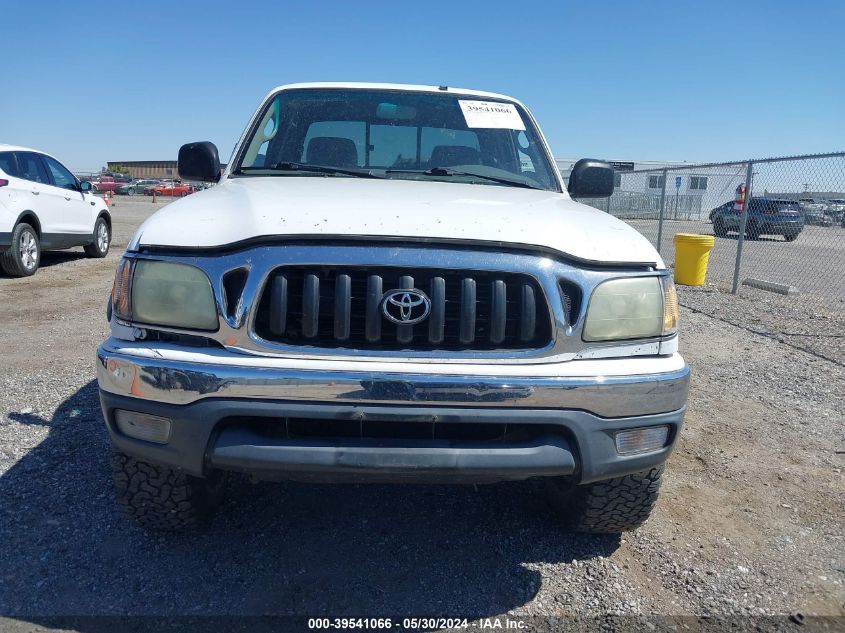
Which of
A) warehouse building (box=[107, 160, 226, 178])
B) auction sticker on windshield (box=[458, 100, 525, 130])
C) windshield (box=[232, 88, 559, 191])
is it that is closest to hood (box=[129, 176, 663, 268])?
windshield (box=[232, 88, 559, 191])

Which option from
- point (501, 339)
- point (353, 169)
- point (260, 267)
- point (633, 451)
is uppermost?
point (353, 169)

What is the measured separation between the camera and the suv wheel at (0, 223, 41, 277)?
353 inches

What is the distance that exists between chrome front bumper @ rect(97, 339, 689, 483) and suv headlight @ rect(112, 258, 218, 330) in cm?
10

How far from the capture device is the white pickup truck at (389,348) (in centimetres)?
209

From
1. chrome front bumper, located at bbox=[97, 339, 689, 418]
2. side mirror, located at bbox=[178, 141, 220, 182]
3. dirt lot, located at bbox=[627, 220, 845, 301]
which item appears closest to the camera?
chrome front bumper, located at bbox=[97, 339, 689, 418]

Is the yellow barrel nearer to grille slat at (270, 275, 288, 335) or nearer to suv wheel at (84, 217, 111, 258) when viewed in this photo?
grille slat at (270, 275, 288, 335)

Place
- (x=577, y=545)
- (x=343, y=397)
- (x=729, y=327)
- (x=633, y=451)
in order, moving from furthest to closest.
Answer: (x=729, y=327) < (x=577, y=545) < (x=633, y=451) < (x=343, y=397)

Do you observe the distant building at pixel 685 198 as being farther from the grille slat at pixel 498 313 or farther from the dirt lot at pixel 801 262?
the grille slat at pixel 498 313

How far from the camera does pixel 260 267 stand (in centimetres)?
216

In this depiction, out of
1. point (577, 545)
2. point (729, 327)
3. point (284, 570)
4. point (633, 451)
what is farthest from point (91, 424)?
point (729, 327)

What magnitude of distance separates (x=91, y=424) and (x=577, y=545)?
2.90 m

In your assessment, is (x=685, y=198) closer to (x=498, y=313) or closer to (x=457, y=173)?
(x=457, y=173)

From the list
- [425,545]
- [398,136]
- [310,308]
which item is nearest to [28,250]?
[398,136]

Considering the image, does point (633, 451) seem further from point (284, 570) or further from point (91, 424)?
point (91, 424)
